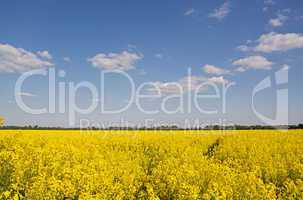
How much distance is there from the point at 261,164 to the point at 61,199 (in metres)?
7.12

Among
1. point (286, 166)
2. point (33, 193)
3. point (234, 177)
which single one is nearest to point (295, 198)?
point (234, 177)

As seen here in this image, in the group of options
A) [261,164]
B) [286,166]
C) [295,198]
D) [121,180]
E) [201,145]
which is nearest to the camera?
[295,198]

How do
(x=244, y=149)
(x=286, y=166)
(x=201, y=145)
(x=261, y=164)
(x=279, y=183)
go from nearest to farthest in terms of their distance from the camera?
(x=279, y=183), (x=286, y=166), (x=261, y=164), (x=244, y=149), (x=201, y=145)

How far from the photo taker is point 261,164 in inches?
457

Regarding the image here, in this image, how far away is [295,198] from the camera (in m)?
7.46

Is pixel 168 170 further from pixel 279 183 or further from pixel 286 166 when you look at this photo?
pixel 286 166

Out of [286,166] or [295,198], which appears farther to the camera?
[286,166]

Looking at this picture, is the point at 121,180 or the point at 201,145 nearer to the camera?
the point at 121,180

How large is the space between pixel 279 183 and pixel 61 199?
20.6 feet

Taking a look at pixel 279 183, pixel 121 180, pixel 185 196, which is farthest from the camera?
pixel 279 183

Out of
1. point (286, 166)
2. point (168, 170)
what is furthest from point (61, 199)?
point (286, 166)

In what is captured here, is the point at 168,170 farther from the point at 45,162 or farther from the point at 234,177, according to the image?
the point at 45,162

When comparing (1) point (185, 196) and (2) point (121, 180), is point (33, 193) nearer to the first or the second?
(2) point (121, 180)

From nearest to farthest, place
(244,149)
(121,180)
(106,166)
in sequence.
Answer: (121,180)
(106,166)
(244,149)
